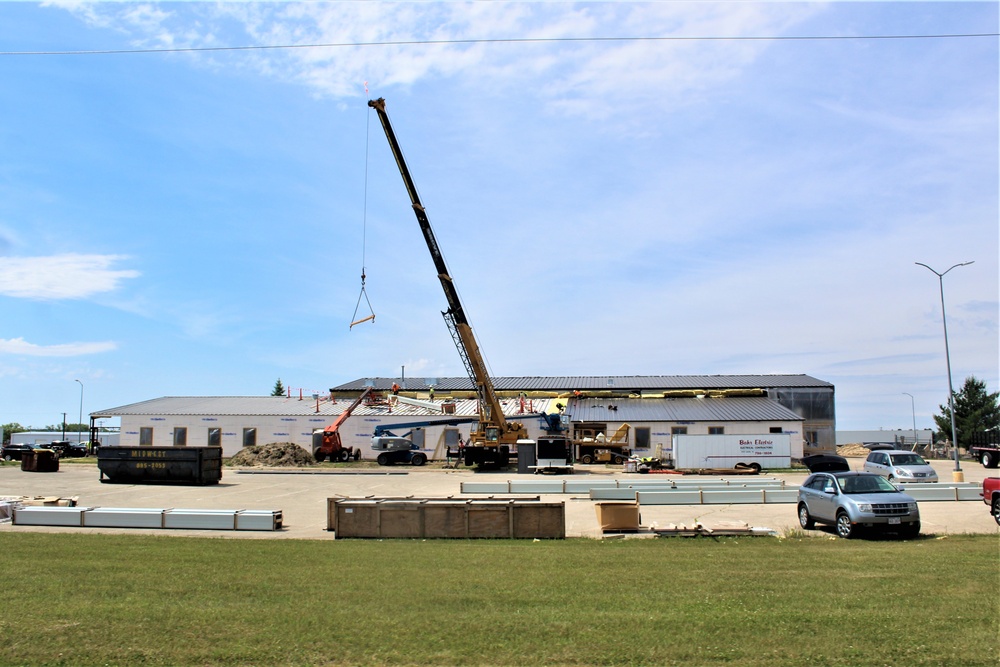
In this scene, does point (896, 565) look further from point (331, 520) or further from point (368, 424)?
point (368, 424)

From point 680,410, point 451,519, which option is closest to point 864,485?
point 451,519

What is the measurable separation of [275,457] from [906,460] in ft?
130

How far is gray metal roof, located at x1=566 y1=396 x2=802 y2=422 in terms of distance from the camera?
5972 centimetres

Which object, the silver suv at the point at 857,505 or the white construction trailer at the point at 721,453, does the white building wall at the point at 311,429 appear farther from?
the silver suv at the point at 857,505

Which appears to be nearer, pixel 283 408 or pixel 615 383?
pixel 283 408

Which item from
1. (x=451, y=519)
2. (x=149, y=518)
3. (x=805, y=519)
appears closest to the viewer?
(x=451, y=519)

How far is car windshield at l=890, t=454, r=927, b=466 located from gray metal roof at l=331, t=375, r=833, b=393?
3828cm

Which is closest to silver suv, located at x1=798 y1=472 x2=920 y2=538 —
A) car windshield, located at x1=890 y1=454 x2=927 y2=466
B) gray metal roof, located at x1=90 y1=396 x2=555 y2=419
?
car windshield, located at x1=890 y1=454 x2=927 y2=466

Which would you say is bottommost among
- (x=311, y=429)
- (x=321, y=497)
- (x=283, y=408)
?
(x=321, y=497)

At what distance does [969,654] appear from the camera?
7277 mm

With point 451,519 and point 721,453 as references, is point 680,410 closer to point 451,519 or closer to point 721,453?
point 721,453

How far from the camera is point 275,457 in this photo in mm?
54125

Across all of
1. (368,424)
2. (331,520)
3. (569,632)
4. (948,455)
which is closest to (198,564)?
(331,520)

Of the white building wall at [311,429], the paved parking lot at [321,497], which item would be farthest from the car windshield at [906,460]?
the white building wall at [311,429]
